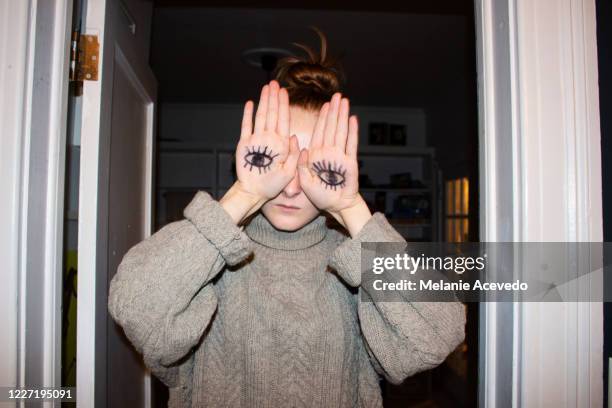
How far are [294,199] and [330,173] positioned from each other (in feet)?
0.32

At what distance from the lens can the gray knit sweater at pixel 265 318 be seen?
0.65 m

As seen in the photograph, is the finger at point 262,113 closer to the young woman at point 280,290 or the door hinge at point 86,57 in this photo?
the young woman at point 280,290

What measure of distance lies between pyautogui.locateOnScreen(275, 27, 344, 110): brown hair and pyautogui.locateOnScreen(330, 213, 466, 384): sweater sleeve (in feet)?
0.98

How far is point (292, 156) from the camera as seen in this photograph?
0.77 m

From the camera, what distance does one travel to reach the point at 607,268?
639 millimetres

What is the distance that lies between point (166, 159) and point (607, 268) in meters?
4.25

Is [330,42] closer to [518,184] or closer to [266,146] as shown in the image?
[266,146]

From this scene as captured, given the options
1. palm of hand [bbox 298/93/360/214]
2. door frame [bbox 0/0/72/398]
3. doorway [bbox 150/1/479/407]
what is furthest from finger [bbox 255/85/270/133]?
doorway [bbox 150/1/479/407]

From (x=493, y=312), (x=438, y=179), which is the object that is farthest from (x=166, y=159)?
(x=493, y=312)

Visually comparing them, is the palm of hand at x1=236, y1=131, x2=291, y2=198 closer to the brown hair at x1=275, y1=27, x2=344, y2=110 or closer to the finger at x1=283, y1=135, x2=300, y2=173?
the finger at x1=283, y1=135, x2=300, y2=173

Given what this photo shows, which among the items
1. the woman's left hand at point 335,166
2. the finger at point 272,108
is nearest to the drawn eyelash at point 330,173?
the woman's left hand at point 335,166

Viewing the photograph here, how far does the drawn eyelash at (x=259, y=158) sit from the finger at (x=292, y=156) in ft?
0.10

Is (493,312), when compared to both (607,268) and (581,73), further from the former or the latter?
(581,73)

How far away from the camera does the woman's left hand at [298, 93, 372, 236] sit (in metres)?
0.75
